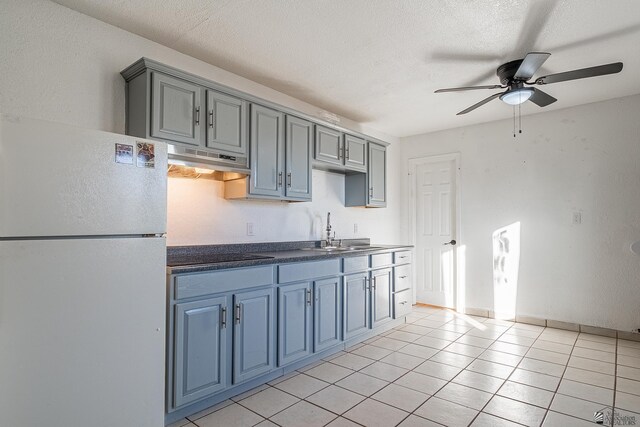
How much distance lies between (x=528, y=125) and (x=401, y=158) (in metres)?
1.69

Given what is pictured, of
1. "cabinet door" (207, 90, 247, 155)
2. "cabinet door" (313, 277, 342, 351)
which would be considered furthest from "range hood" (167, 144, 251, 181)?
"cabinet door" (313, 277, 342, 351)

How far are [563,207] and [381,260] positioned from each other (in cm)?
219

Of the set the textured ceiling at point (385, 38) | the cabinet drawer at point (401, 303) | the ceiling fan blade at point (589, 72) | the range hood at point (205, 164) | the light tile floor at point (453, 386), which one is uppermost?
the textured ceiling at point (385, 38)

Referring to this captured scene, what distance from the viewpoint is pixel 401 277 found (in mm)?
4062

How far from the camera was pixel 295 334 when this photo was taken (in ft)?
8.98

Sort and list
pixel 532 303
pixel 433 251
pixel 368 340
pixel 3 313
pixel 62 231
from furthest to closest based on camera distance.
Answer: pixel 433 251
pixel 532 303
pixel 368 340
pixel 62 231
pixel 3 313

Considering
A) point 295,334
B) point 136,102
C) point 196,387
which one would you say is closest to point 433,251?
point 295,334

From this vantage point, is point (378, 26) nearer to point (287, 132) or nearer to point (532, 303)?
point (287, 132)

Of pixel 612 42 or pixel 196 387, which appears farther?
pixel 612 42

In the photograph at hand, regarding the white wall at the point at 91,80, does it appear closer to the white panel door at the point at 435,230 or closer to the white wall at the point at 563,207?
the white panel door at the point at 435,230

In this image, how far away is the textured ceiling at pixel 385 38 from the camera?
217cm

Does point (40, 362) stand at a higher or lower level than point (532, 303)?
higher

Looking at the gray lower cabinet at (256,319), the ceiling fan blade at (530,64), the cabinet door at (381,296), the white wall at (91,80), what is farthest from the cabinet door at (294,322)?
the ceiling fan blade at (530,64)

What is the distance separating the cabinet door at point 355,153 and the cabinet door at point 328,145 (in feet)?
0.38
